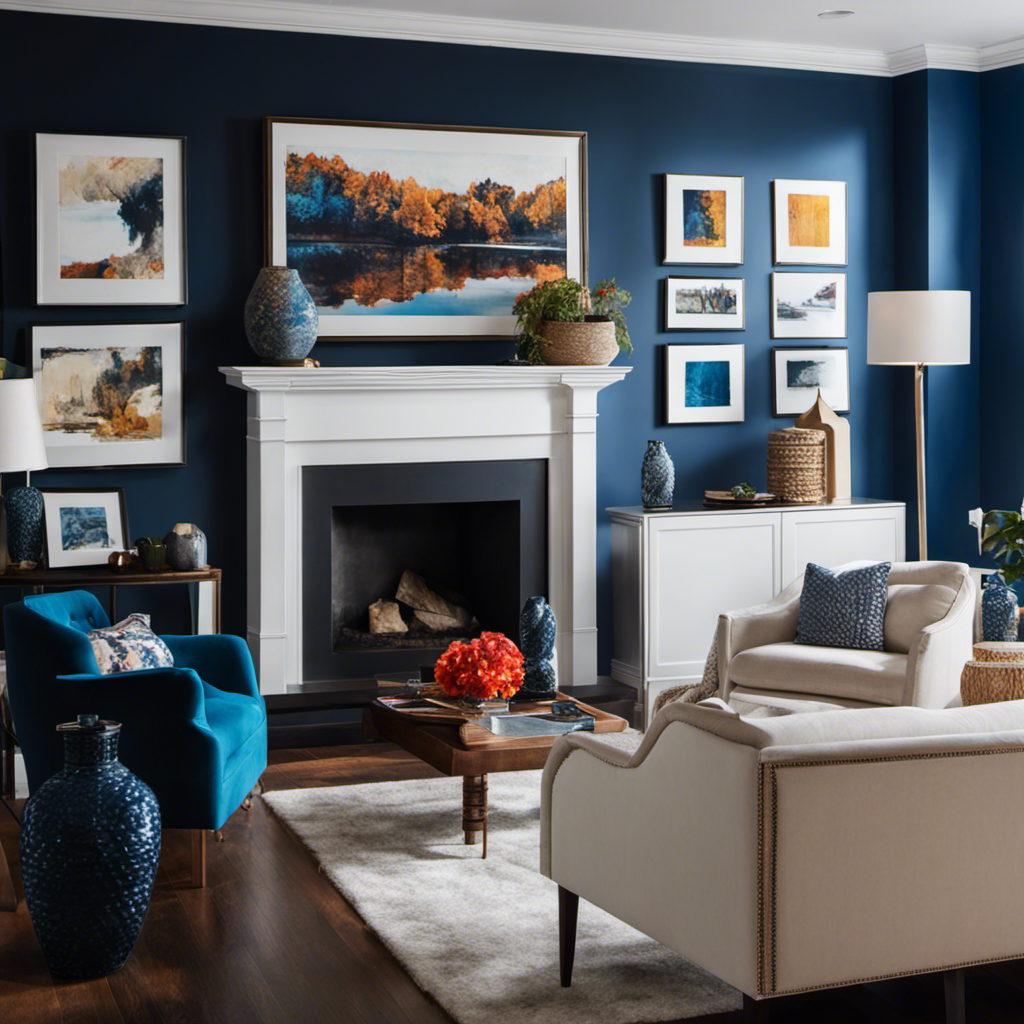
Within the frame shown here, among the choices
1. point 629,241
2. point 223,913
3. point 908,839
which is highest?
point 629,241

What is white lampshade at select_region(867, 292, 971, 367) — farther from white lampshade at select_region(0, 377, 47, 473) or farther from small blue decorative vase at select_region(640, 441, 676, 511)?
white lampshade at select_region(0, 377, 47, 473)

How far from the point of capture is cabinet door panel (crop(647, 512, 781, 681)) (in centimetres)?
583

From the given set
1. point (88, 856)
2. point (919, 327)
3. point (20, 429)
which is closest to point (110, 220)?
point (20, 429)

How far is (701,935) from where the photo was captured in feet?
8.41

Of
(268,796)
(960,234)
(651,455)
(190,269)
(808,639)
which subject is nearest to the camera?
(268,796)

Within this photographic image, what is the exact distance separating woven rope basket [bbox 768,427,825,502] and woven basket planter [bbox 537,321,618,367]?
0.96 metres

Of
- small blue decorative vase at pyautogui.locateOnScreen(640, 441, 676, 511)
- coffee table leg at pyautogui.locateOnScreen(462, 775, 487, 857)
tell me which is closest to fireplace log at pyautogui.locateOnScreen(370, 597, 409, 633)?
small blue decorative vase at pyautogui.locateOnScreen(640, 441, 676, 511)

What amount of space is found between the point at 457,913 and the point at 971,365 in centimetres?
436

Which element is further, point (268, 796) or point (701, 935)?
point (268, 796)

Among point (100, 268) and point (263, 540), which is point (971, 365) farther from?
point (100, 268)

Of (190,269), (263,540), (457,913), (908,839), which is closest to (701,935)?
(908,839)

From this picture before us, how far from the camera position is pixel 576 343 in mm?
5766

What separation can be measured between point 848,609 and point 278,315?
2507mm

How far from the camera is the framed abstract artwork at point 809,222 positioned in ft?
20.9
